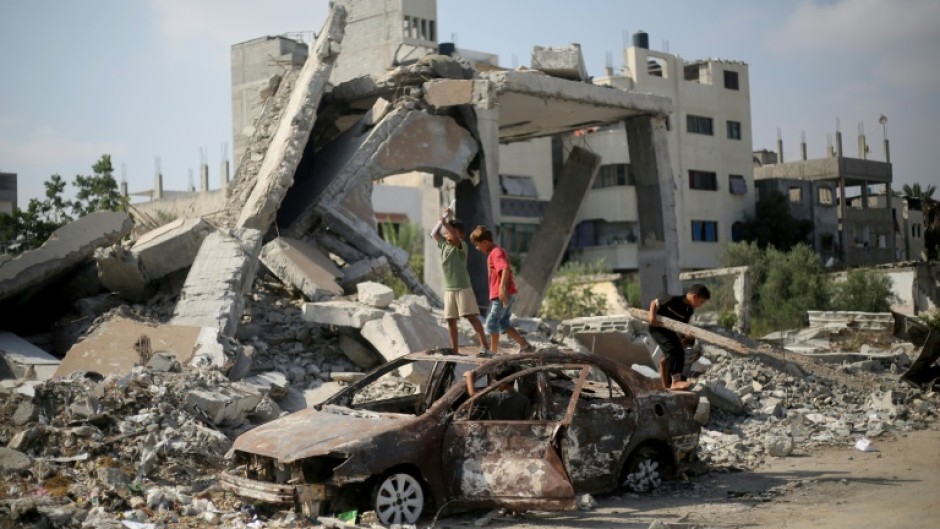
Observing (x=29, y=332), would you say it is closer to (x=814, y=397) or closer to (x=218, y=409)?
(x=218, y=409)

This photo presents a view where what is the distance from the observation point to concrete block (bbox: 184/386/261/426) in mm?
10766

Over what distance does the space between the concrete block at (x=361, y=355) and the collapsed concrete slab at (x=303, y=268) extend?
51.3 inches

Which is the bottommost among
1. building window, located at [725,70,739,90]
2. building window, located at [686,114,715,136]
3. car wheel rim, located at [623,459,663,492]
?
car wheel rim, located at [623,459,663,492]

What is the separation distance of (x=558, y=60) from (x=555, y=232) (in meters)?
4.40

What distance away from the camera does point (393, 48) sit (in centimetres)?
4797

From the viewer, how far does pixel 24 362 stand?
1305 cm

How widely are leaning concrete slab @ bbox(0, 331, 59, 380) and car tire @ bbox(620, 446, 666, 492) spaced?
6.84 metres

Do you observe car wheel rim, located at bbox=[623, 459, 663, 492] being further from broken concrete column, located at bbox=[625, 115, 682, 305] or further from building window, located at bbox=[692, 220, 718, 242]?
building window, located at bbox=[692, 220, 718, 242]

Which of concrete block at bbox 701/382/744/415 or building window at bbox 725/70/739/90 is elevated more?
building window at bbox 725/70/739/90

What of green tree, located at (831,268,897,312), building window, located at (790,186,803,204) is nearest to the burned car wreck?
green tree, located at (831,268,897,312)

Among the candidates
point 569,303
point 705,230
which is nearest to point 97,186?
point 569,303

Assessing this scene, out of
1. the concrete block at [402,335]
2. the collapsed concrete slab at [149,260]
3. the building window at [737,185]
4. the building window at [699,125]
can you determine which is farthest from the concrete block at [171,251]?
the building window at [737,185]

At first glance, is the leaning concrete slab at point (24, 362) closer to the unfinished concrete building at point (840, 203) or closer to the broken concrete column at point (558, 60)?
the broken concrete column at point (558, 60)

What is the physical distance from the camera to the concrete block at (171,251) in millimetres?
15141
